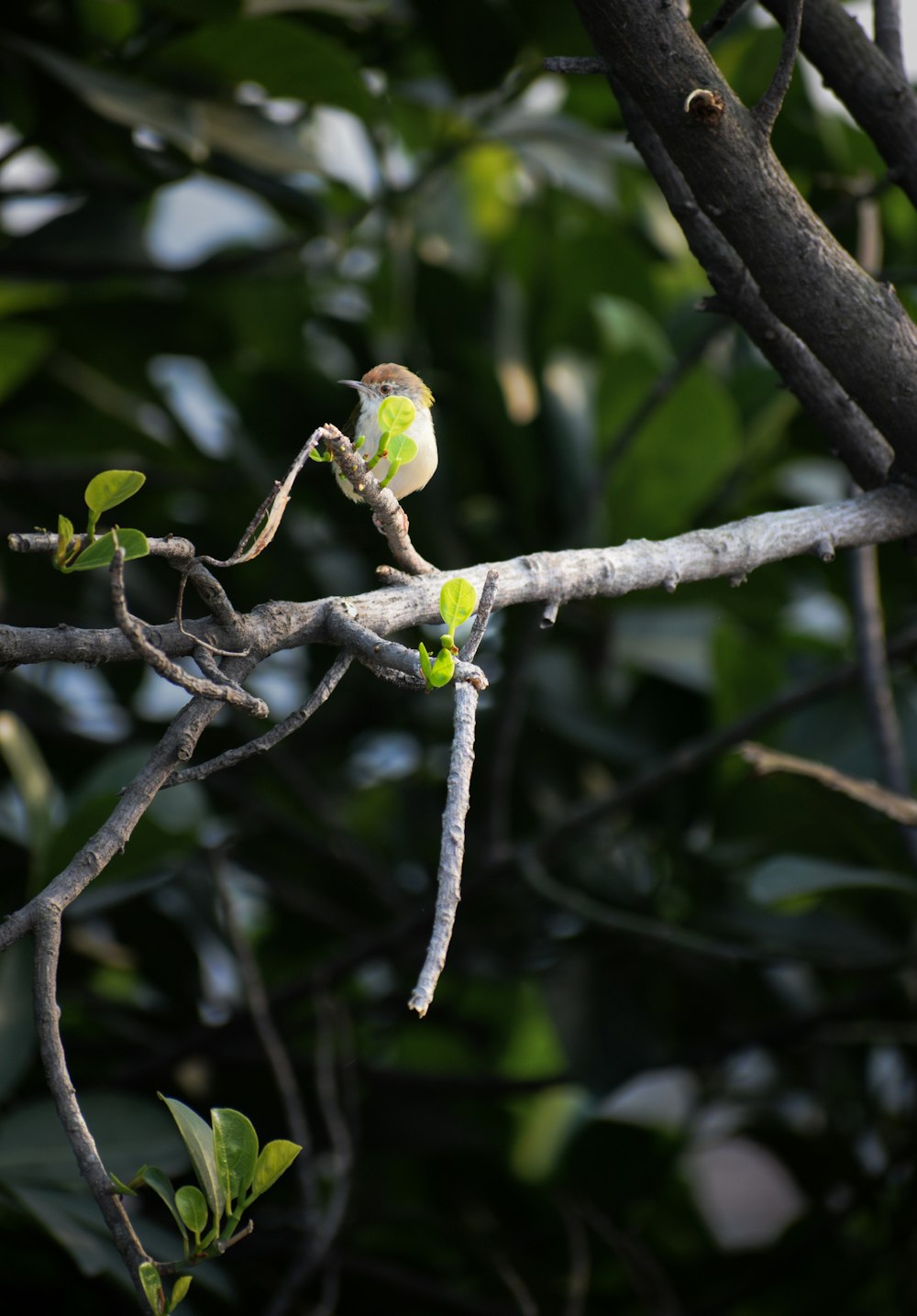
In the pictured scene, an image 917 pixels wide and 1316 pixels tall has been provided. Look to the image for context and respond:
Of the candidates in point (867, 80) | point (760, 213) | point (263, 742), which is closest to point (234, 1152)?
point (263, 742)

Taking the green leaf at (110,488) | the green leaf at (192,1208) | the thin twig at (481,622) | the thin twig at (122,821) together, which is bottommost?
the green leaf at (192,1208)

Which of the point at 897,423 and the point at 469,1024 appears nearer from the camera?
the point at 897,423

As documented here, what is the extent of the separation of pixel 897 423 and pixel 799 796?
2.99 ft

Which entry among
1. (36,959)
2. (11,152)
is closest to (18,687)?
(11,152)

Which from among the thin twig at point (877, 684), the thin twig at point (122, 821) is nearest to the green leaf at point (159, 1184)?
the thin twig at point (122, 821)

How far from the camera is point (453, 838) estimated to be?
26.3 inches

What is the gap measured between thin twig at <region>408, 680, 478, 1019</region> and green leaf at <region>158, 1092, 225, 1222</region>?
0.82 ft

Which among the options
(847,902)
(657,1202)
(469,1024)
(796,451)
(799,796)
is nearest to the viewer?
(799,796)

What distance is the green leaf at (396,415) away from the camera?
0.82 m

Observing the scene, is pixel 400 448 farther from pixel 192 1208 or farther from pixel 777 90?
pixel 192 1208

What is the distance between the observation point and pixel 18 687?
2.37 m

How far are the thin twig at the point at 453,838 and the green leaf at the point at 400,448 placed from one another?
0.64 feet

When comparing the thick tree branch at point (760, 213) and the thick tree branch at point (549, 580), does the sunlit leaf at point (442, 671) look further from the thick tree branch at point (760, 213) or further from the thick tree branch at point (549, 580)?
the thick tree branch at point (760, 213)

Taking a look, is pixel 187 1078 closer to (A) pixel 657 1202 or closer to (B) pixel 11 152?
(A) pixel 657 1202
